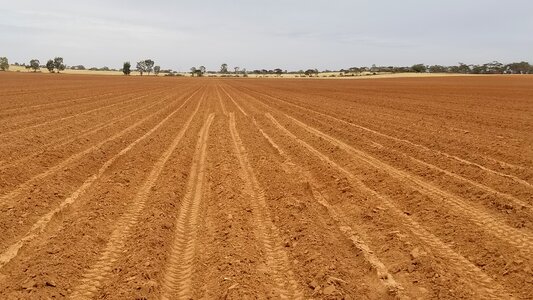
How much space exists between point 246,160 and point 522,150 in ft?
25.1

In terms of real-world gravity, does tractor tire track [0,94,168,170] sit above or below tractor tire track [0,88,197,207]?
above

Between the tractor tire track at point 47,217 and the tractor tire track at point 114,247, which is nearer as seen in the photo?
the tractor tire track at point 114,247

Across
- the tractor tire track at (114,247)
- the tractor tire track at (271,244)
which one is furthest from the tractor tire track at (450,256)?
the tractor tire track at (114,247)

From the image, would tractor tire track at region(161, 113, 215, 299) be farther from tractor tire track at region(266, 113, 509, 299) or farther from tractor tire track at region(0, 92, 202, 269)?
tractor tire track at region(266, 113, 509, 299)

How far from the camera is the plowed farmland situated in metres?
4.84

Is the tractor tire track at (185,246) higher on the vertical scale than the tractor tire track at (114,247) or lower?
lower

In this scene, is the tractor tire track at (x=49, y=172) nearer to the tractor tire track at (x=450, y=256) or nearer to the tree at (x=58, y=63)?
the tractor tire track at (x=450, y=256)

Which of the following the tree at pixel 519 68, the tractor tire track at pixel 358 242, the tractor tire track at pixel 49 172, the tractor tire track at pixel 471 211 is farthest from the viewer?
the tree at pixel 519 68

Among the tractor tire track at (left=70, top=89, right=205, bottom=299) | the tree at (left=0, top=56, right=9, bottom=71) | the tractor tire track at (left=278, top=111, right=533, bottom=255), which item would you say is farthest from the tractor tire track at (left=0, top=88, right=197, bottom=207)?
the tree at (left=0, top=56, right=9, bottom=71)

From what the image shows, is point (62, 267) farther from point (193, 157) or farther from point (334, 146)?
point (334, 146)

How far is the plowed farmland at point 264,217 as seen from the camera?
4.84 meters

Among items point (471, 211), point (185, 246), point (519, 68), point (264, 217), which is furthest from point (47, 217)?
point (519, 68)

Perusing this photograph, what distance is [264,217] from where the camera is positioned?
A: 709cm

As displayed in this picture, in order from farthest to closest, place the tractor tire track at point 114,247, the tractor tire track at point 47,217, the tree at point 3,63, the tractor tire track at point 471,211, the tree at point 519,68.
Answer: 1. the tree at point 519,68
2. the tree at point 3,63
3. the tractor tire track at point 471,211
4. the tractor tire track at point 47,217
5. the tractor tire track at point 114,247
